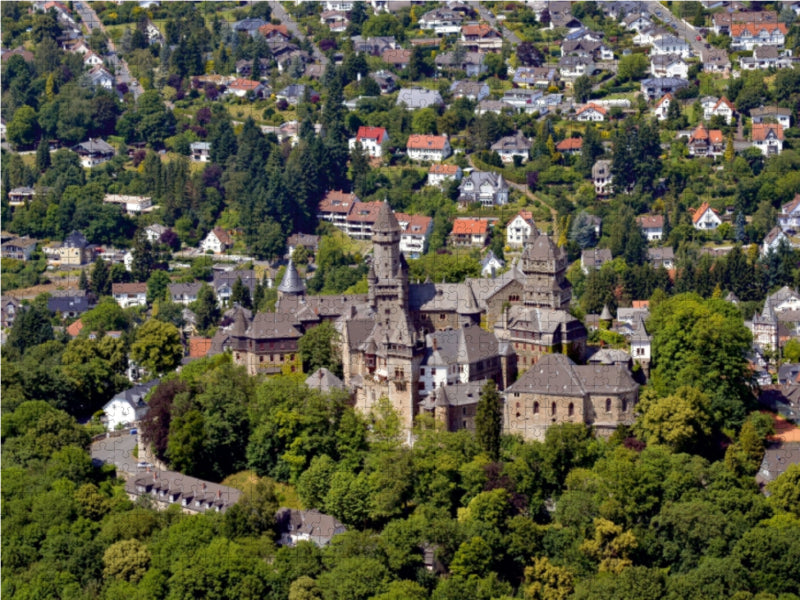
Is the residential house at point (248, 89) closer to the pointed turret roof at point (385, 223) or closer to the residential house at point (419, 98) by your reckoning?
the residential house at point (419, 98)

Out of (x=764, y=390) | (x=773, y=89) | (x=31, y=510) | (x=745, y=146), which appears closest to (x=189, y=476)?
(x=31, y=510)

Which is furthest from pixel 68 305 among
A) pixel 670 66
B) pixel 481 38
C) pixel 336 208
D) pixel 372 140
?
pixel 670 66

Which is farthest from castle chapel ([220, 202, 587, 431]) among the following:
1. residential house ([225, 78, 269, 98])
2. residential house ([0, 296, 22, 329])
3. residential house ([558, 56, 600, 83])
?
residential house ([225, 78, 269, 98])

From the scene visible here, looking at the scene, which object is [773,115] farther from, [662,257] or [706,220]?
[662,257]

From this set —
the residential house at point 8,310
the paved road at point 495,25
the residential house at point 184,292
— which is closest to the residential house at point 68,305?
the residential house at point 8,310

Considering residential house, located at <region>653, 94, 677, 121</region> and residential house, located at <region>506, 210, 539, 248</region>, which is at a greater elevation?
residential house, located at <region>653, 94, 677, 121</region>

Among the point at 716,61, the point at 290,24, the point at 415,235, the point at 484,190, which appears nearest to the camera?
the point at 415,235

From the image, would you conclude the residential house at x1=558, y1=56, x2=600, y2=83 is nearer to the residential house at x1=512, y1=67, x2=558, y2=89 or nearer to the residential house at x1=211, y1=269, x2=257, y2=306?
the residential house at x1=512, y1=67, x2=558, y2=89
